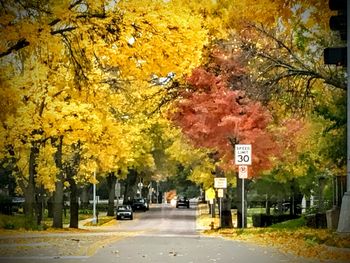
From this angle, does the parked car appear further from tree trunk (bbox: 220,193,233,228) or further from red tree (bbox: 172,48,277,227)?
red tree (bbox: 172,48,277,227)

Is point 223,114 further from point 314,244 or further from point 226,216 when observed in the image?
point 314,244

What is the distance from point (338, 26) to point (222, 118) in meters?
14.9

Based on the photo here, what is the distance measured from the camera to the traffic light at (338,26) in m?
11.1

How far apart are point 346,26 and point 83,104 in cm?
1573

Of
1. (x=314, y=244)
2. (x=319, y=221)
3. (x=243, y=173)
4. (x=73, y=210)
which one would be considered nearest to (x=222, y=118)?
(x=243, y=173)

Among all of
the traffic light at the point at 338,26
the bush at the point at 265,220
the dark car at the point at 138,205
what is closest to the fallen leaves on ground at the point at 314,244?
the traffic light at the point at 338,26

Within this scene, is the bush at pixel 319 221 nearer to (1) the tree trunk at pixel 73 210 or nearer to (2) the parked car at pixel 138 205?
(1) the tree trunk at pixel 73 210

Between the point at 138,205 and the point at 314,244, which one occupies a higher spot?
the point at 138,205

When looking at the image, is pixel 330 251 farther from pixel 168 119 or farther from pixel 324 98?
pixel 168 119

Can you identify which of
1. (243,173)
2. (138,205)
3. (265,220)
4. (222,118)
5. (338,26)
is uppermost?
(222,118)

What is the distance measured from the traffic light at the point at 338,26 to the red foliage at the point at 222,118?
45.5ft

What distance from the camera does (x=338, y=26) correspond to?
36.5 ft

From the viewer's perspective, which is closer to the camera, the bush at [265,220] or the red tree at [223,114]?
the red tree at [223,114]

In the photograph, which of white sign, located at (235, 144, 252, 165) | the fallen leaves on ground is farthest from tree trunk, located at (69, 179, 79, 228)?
the fallen leaves on ground
